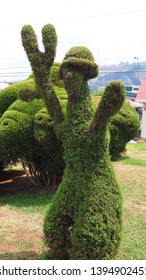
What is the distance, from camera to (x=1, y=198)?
8.38 metres

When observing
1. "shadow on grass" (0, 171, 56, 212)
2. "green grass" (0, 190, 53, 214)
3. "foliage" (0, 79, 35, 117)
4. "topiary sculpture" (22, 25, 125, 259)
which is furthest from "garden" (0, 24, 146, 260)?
"foliage" (0, 79, 35, 117)

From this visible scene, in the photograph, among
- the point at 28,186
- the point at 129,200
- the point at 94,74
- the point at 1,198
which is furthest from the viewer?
the point at 28,186

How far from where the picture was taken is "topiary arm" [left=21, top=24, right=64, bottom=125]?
14.9 feet

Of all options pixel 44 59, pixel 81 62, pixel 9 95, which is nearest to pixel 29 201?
pixel 9 95

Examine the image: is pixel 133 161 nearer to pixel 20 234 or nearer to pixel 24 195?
pixel 24 195

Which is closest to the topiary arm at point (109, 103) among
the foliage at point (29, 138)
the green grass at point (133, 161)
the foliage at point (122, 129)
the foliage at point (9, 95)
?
the foliage at point (29, 138)

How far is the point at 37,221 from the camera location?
21.1 feet

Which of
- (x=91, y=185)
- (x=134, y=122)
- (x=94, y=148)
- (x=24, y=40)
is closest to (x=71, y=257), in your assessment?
Result: (x=91, y=185)

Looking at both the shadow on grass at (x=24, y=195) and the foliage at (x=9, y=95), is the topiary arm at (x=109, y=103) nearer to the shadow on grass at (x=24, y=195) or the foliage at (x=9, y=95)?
the shadow on grass at (x=24, y=195)

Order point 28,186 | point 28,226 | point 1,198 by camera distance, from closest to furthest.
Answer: point 28,226
point 1,198
point 28,186

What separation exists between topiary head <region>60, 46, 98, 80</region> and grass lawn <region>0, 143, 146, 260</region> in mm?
2580

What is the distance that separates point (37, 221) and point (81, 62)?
11.2 feet

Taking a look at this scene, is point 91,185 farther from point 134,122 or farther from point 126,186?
point 134,122
